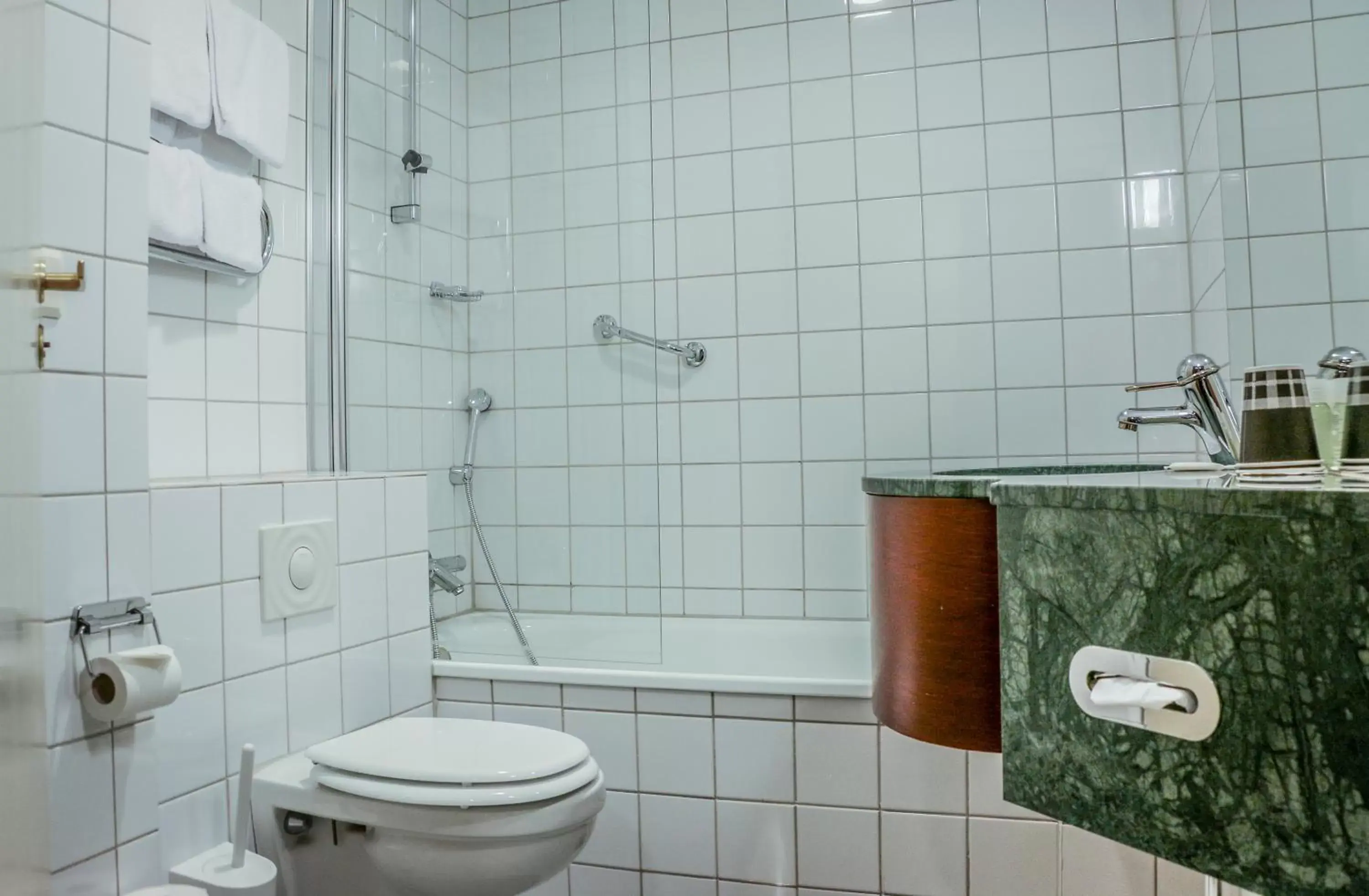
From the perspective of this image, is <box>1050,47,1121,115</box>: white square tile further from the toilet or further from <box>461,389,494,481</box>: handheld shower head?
the toilet

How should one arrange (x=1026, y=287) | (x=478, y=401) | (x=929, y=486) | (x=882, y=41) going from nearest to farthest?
1. (x=929, y=486)
2. (x=478, y=401)
3. (x=1026, y=287)
4. (x=882, y=41)

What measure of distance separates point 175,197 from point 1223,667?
1.76 metres

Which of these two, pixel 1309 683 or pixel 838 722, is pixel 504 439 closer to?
pixel 838 722

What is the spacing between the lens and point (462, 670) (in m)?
1.92

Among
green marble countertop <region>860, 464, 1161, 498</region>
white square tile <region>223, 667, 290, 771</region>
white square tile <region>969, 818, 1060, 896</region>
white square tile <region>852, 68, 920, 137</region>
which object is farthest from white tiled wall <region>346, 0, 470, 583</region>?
white square tile <region>969, 818, 1060, 896</region>

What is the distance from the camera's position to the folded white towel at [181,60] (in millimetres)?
1592

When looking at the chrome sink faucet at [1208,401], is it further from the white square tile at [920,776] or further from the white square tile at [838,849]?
the white square tile at [838,849]

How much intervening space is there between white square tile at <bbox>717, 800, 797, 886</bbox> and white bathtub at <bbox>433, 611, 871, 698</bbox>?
233 millimetres

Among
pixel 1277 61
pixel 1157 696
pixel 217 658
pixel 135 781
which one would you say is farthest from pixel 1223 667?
pixel 217 658

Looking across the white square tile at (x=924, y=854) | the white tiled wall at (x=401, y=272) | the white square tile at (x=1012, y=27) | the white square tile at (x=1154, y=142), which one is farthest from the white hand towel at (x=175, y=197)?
the white square tile at (x=1154, y=142)

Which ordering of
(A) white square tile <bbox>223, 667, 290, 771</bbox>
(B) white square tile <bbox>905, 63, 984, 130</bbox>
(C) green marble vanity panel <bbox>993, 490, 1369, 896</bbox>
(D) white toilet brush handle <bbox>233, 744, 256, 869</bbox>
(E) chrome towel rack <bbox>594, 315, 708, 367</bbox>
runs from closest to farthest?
A: (C) green marble vanity panel <bbox>993, 490, 1369, 896</bbox> < (D) white toilet brush handle <bbox>233, 744, 256, 869</bbox> < (A) white square tile <bbox>223, 667, 290, 771</bbox> < (E) chrome towel rack <bbox>594, 315, 708, 367</bbox> < (B) white square tile <bbox>905, 63, 984, 130</bbox>

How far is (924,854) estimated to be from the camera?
1628mm

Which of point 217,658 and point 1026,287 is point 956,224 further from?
point 217,658

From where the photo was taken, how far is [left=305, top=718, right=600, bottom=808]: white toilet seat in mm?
1293
